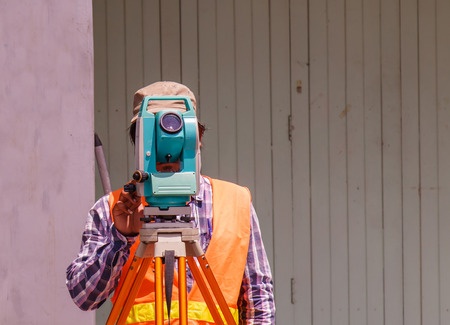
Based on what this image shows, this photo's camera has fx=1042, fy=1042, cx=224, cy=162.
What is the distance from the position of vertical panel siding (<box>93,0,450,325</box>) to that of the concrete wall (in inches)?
33.6

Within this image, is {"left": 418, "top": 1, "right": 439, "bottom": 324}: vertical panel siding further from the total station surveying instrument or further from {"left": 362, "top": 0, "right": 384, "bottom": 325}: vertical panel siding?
the total station surveying instrument

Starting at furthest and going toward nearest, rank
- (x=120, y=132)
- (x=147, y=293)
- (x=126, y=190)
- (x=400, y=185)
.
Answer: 1. (x=400, y=185)
2. (x=120, y=132)
3. (x=147, y=293)
4. (x=126, y=190)

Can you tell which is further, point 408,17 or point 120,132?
point 408,17

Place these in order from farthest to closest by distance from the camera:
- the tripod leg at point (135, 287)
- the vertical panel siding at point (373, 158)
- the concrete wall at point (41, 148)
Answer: the vertical panel siding at point (373, 158)
the concrete wall at point (41, 148)
the tripod leg at point (135, 287)

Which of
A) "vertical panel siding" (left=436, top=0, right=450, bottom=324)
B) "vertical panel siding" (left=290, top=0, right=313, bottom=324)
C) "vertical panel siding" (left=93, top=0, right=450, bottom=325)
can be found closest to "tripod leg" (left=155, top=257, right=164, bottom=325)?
"vertical panel siding" (left=93, top=0, right=450, bottom=325)

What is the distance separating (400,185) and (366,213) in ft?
0.78

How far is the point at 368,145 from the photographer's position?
215 inches

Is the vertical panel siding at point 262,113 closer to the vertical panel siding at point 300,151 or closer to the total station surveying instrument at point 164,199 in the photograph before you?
the vertical panel siding at point 300,151

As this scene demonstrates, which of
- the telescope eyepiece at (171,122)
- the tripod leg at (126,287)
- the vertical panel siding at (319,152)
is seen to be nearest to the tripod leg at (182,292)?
the tripod leg at (126,287)

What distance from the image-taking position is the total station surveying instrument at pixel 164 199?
9.05ft

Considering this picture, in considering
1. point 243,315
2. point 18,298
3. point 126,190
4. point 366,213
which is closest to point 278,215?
point 366,213

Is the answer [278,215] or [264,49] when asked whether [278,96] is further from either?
[278,215]

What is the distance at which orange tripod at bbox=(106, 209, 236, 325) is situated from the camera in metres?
2.77

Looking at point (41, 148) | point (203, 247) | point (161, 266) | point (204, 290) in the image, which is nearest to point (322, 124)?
point (41, 148)
